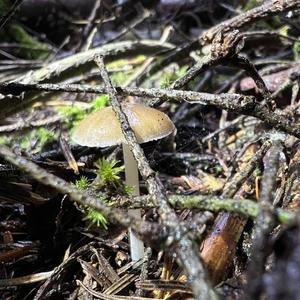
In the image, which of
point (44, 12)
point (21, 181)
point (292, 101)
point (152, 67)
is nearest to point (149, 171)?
point (21, 181)

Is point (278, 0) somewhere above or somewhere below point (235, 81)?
above

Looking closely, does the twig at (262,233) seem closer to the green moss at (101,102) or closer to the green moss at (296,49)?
the green moss at (101,102)

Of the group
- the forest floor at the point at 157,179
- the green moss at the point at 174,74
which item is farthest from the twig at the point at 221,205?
the green moss at the point at 174,74

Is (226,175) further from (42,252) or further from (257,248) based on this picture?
(257,248)

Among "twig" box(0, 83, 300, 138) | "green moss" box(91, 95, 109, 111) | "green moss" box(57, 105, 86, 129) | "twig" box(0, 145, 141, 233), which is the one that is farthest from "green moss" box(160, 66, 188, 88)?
"twig" box(0, 145, 141, 233)

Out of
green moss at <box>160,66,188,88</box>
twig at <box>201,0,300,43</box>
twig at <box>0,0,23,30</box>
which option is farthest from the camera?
green moss at <box>160,66,188,88</box>

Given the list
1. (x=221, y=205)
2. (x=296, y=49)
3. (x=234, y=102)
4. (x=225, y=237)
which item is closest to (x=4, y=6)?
(x=296, y=49)

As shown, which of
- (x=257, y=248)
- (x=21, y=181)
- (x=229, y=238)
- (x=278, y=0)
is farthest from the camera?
(x=278, y=0)

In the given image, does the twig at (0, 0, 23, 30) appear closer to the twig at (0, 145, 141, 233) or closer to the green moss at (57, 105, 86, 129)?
the green moss at (57, 105, 86, 129)
